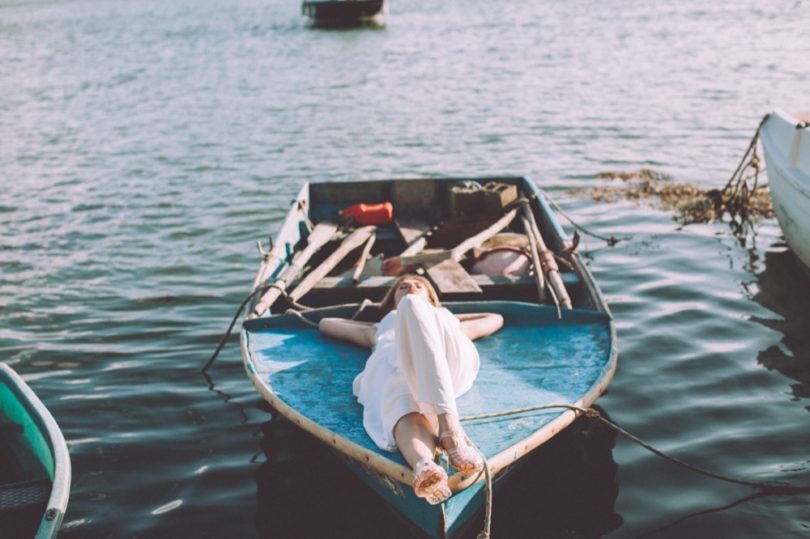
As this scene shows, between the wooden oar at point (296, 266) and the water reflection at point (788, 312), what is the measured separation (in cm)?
486

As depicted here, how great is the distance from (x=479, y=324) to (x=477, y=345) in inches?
7.1

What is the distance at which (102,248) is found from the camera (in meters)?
12.7

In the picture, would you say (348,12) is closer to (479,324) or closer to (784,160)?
(784,160)

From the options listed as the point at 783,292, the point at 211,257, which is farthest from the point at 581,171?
the point at 211,257

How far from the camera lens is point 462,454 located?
4586 millimetres

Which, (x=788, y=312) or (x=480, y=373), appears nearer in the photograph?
(x=480, y=373)

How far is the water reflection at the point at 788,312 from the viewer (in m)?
7.93

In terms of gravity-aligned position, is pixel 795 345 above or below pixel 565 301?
below

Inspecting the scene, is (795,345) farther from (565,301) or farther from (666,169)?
(666,169)

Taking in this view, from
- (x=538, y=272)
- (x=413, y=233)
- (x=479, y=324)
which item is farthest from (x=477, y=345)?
(x=413, y=233)

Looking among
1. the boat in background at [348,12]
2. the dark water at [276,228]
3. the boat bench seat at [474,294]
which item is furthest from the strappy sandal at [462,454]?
the boat in background at [348,12]

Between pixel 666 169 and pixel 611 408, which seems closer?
pixel 611 408

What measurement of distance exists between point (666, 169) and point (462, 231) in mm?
7201

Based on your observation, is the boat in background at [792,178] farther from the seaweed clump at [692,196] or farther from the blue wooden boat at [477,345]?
the blue wooden boat at [477,345]
